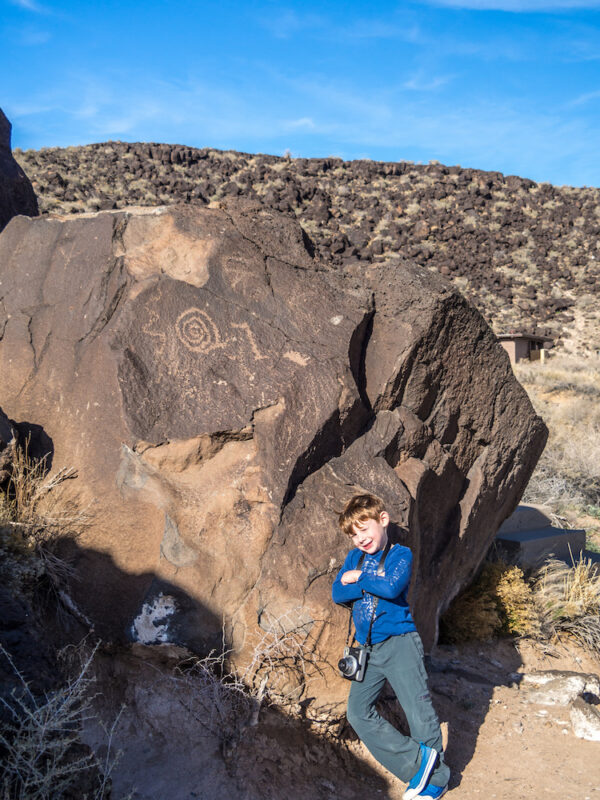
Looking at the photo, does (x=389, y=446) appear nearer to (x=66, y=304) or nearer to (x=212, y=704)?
(x=212, y=704)

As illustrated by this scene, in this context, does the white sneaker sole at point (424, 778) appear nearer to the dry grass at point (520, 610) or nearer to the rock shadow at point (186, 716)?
the rock shadow at point (186, 716)

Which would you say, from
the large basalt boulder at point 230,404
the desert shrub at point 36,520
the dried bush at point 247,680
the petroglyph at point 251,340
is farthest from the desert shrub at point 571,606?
the desert shrub at point 36,520

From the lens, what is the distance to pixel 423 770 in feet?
10.7

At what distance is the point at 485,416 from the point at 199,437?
235cm

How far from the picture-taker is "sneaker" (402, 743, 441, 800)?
3.25 m

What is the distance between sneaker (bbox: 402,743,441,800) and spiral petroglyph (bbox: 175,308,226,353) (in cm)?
229

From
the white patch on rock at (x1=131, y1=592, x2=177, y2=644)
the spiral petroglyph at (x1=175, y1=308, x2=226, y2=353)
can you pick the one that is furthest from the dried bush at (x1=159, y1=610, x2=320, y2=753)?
the spiral petroglyph at (x1=175, y1=308, x2=226, y2=353)

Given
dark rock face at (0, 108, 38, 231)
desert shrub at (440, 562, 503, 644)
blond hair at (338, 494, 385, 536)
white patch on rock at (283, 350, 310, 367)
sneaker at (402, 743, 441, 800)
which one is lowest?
desert shrub at (440, 562, 503, 644)

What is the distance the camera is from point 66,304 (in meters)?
4.40

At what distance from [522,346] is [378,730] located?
21.8 metres

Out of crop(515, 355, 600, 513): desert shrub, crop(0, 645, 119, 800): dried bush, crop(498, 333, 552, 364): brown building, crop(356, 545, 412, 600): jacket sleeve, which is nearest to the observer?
crop(0, 645, 119, 800): dried bush

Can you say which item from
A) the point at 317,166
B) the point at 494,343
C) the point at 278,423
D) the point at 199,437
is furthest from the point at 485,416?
the point at 317,166

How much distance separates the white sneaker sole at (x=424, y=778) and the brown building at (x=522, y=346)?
20104mm

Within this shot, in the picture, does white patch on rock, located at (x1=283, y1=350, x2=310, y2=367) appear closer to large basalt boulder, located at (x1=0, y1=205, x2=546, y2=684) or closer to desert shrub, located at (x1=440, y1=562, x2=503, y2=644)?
large basalt boulder, located at (x1=0, y1=205, x2=546, y2=684)
